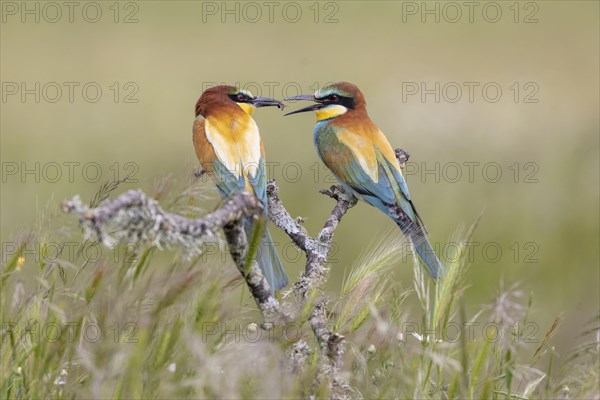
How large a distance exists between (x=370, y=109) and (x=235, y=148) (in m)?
4.93

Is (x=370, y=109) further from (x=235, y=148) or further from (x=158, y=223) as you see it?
(x=158, y=223)

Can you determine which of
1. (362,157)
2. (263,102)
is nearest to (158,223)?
(263,102)

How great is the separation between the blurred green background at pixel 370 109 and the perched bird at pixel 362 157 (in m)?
0.27

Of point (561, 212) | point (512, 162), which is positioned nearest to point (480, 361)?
point (561, 212)

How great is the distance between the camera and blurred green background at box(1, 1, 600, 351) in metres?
5.24

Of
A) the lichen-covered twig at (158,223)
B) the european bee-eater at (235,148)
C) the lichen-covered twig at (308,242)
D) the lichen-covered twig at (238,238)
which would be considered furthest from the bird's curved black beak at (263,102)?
the lichen-covered twig at (158,223)

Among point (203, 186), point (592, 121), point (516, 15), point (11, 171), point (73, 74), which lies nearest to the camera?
point (203, 186)

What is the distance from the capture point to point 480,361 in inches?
68.6

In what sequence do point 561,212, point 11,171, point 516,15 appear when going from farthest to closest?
point 516,15 < point 11,171 < point 561,212

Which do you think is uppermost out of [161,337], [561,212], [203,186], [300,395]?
[203,186]

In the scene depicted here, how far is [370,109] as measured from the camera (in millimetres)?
7414

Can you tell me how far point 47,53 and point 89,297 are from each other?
8.00 m

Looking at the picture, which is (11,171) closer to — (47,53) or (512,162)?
(512,162)

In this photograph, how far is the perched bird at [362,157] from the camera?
10.3 ft
